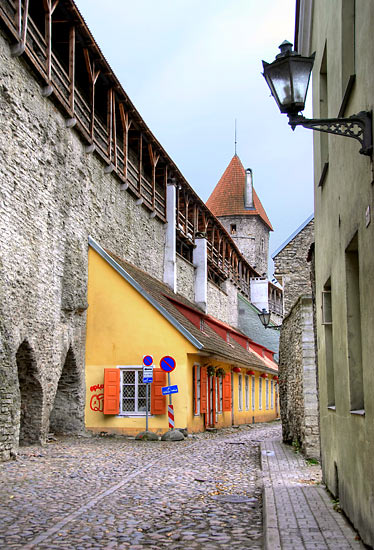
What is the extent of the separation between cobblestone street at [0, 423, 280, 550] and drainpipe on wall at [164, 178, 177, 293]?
13311mm

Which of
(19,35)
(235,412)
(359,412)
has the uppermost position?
(19,35)

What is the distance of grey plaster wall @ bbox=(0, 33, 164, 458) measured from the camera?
41.3 ft

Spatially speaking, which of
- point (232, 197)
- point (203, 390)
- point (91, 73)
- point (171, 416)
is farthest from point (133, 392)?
point (232, 197)

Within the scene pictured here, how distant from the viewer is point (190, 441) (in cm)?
1666

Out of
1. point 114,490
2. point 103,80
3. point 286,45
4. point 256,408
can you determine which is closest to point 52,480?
point 114,490

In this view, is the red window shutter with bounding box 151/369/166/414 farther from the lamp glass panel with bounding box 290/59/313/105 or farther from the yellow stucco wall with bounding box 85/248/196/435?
the lamp glass panel with bounding box 290/59/313/105

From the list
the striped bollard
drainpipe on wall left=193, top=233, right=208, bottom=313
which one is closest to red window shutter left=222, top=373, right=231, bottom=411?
the striped bollard

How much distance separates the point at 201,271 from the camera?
1244 inches

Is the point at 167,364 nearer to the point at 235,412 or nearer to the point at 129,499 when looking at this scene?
the point at 129,499

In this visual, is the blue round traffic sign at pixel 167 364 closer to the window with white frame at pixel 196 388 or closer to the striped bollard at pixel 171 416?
the striped bollard at pixel 171 416

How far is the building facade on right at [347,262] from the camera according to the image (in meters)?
4.93

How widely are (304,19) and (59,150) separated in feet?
25.3

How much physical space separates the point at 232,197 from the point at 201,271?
1116 inches

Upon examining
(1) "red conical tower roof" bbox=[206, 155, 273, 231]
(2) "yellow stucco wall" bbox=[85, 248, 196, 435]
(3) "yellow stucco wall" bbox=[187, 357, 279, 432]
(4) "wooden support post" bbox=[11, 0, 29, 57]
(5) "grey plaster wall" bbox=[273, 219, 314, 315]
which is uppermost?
(1) "red conical tower roof" bbox=[206, 155, 273, 231]
